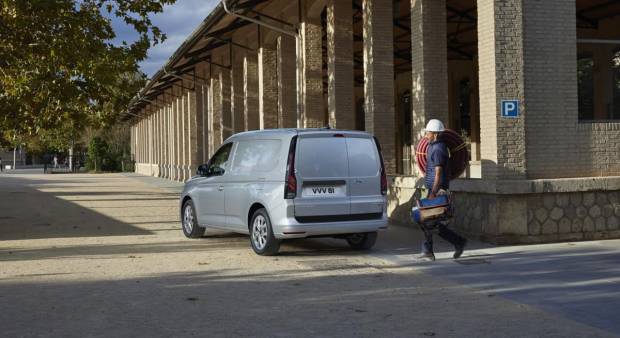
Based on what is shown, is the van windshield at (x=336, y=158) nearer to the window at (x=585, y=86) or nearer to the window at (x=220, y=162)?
the window at (x=220, y=162)

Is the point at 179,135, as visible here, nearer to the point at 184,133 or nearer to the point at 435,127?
the point at 184,133

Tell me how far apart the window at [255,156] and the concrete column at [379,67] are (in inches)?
217

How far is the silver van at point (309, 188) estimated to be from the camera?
35.4 feet

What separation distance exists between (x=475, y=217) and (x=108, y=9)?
33.6ft

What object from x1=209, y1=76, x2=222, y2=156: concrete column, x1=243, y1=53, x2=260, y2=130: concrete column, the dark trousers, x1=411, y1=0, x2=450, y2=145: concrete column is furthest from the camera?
x1=209, y1=76, x2=222, y2=156: concrete column

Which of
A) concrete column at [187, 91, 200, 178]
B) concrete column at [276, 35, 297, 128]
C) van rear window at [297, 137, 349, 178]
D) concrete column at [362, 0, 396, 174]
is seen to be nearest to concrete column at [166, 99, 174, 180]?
concrete column at [187, 91, 200, 178]

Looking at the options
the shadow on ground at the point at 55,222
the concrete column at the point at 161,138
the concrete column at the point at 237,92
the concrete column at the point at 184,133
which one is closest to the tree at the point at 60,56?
the shadow on ground at the point at 55,222

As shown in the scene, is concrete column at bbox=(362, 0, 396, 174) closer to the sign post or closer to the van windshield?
the sign post

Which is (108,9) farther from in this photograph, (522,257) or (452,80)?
(452,80)

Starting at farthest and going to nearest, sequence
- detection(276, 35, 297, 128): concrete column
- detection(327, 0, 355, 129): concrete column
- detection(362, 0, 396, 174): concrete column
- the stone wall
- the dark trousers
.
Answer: detection(276, 35, 297, 128): concrete column → detection(327, 0, 355, 129): concrete column → detection(362, 0, 396, 174): concrete column → the stone wall → the dark trousers

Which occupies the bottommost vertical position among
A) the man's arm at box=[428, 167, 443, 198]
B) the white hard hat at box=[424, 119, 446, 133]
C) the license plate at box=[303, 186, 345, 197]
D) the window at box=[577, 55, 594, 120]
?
the license plate at box=[303, 186, 345, 197]

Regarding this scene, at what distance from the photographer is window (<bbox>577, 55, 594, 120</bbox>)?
1301cm

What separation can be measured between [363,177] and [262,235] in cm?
164

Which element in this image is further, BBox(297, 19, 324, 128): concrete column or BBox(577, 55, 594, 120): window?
BBox(297, 19, 324, 128): concrete column
